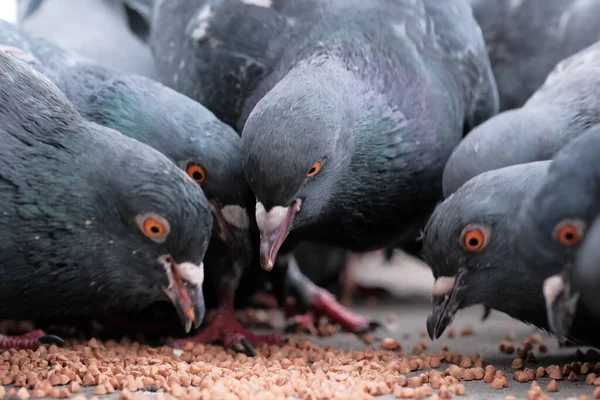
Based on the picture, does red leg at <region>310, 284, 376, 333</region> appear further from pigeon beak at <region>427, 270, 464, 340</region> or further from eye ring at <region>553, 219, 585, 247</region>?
eye ring at <region>553, 219, 585, 247</region>

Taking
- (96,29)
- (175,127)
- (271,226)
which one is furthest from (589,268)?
(96,29)

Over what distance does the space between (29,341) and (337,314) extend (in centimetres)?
260

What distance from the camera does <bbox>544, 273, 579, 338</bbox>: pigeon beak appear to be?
12.5 feet

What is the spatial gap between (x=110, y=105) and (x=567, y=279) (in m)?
3.00

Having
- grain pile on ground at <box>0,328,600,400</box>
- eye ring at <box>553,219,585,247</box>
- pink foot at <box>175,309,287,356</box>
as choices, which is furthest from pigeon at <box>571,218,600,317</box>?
pink foot at <box>175,309,287,356</box>

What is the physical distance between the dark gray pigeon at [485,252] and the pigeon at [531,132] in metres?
0.59

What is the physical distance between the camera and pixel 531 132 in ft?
17.4

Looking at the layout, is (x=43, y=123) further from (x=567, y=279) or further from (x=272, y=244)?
(x=567, y=279)

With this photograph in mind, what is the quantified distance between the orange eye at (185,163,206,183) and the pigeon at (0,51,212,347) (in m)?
0.71

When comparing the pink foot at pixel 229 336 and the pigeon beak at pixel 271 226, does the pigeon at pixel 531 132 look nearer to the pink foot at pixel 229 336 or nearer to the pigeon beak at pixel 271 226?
the pigeon beak at pixel 271 226

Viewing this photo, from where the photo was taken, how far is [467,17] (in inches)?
252

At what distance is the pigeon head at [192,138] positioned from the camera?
5121mm

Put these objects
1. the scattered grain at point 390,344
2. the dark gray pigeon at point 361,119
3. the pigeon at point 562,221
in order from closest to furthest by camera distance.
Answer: the pigeon at point 562,221, the dark gray pigeon at point 361,119, the scattered grain at point 390,344

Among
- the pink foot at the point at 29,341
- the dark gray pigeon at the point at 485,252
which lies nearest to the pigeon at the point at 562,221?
Answer: the dark gray pigeon at the point at 485,252
